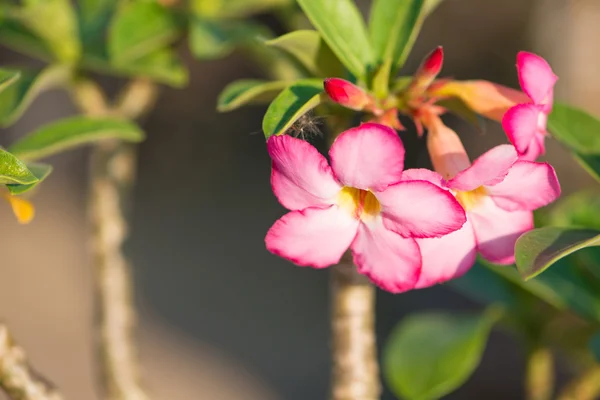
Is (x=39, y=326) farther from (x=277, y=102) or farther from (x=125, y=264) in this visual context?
(x=277, y=102)

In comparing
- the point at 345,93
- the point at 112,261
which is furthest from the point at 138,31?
the point at 345,93

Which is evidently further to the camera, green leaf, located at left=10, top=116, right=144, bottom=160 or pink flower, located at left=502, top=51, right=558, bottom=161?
green leaf, located at left=10, top=116, right=144, bottom=160

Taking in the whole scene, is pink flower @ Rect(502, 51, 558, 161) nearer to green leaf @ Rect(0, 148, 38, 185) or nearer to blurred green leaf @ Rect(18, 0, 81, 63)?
green leaf @ Rect(0, 148, 38, 185)

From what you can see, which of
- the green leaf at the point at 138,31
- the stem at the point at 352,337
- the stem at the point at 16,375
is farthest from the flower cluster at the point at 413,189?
the green leaf at the point at 138,31

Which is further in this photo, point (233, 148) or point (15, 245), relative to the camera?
point (233, 148)

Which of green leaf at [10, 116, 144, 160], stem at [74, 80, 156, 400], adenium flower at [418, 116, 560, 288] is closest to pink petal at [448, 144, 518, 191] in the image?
adenium flower at [418, 116, 560, 288]

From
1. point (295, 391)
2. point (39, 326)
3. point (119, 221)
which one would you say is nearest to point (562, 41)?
point (295, 391)

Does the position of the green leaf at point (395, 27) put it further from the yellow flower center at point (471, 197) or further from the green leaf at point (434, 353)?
the green leaf at point (434, 353)
